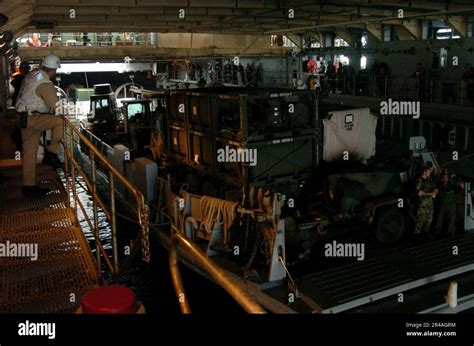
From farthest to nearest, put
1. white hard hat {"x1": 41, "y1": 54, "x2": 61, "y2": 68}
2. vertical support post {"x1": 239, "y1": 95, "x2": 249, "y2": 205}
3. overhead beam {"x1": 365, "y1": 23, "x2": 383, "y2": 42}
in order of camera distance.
Result: overhead beam {"x1": 365, "y1": 23, "x2": 383, "y2": 42} < vertical support post {"x1": 239, "y1": 95, "x2": 249, "y2": 205} < white hard hat {"x1": 41, "y1": 54, "x2": 61, "y2": 68}

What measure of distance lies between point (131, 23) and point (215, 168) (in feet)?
45.6

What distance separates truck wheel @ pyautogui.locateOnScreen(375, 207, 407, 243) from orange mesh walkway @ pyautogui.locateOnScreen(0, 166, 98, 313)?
614 cm

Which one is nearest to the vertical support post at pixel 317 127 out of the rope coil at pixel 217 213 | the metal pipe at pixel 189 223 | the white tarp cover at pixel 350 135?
the white tarp cover at pixel 350 135

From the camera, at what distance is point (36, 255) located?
5.49 m

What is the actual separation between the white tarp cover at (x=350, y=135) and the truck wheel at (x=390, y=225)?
2.37 metres

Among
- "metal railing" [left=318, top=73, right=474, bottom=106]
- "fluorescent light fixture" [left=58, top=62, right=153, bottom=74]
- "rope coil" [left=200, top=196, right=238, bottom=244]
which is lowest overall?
"rope coil" [left=200, top=196, right=238, bottom=244]

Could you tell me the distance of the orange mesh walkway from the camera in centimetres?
458

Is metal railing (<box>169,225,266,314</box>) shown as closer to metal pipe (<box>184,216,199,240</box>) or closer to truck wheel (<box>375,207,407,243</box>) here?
metal pipe (<box>184,216,199,240</box>)

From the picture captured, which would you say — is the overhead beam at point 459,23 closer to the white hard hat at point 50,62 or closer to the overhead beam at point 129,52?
the overhead beam at point 129,52

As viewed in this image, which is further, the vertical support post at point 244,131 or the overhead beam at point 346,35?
the overhead beam at point 346,35

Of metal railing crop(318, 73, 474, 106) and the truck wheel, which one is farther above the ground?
metal railing crop(318, 73, 474, 106)

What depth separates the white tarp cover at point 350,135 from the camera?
484 inches

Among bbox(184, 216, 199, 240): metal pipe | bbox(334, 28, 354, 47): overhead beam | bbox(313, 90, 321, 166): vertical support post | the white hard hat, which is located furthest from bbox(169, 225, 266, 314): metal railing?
bbox(334, 28, 354, 47): overhead beam

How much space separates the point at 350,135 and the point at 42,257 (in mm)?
8907
